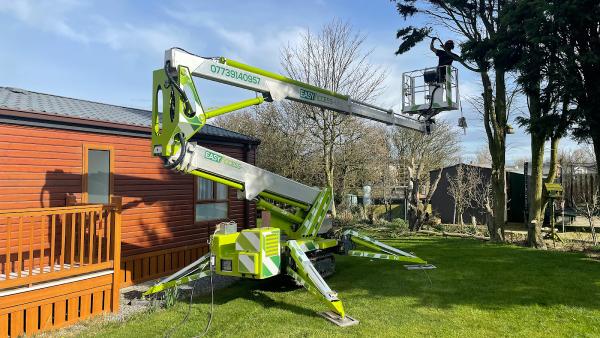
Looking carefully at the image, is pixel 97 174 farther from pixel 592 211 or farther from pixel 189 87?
pixel 592 211

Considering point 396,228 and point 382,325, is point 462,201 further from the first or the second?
point 382,325

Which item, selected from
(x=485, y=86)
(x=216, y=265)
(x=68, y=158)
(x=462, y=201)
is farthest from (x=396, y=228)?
(x=68, y=158)

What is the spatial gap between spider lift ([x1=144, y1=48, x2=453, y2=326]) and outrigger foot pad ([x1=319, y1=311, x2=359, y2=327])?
0.01 m

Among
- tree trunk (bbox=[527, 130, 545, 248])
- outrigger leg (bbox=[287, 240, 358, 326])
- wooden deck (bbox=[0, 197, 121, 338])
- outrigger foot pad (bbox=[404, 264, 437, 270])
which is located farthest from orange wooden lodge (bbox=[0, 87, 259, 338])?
tree trunk (bbox=[527, 130, 545, 248])

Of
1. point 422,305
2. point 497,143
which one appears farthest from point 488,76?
point 422,305

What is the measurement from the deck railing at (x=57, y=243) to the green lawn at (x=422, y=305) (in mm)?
1034

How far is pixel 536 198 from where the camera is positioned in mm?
12094

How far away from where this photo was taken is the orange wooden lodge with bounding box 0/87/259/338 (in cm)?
586

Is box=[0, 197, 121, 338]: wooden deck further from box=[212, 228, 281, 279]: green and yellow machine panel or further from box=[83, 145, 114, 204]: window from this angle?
box=[212, 228, 281, 279]: green and yellow machine panel

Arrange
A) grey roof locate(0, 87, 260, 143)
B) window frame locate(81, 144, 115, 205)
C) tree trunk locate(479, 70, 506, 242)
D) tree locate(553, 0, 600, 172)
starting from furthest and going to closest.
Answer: tree trunk locate(479, 70, 506, 242) < tree locate(553, 0, 600, 172) < window frame locate(81, 144, 115, 205) < grey roof locate(0, 87, 260, 143)

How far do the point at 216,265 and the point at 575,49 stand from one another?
8.89 metres

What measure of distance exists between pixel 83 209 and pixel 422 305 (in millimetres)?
5297

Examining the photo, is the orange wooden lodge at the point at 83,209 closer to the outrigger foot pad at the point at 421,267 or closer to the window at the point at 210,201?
the window at the point at 210,201

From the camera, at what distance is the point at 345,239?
8.63 m
